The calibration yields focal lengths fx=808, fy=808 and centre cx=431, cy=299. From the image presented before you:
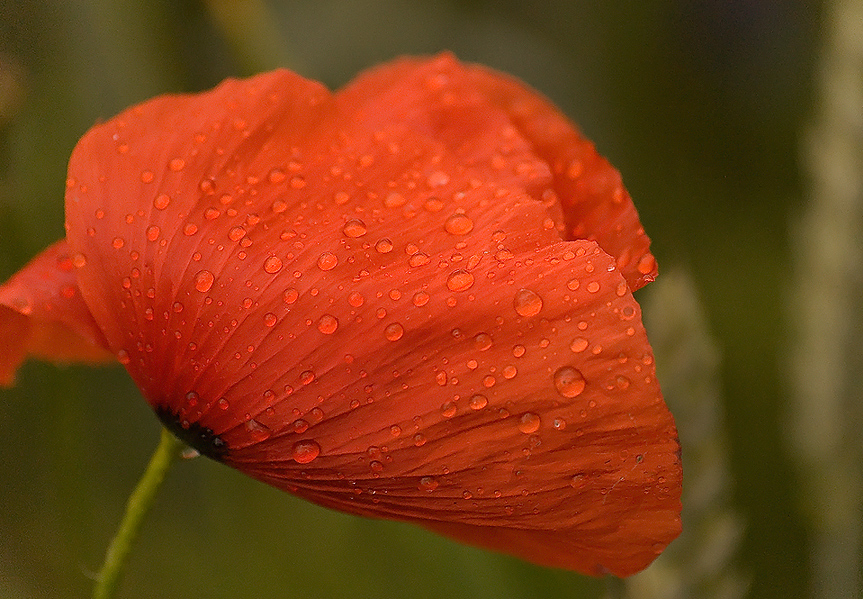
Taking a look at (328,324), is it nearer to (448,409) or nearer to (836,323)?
(448,409)

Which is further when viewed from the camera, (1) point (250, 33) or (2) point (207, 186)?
(1) point (250, 33)

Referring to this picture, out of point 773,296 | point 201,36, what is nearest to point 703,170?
point 773,296

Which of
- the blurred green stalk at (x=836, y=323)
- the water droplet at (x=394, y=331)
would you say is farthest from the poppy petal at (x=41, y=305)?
the blurred green stalk at (x=836, y=323)

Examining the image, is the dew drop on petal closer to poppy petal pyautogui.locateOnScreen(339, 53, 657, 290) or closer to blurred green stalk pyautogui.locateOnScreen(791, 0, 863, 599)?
poppy petal pyautogui.locateOnScreen(339, 53, 657, 290)

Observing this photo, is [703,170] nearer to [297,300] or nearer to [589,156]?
[589,156]

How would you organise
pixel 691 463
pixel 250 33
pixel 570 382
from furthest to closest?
pixel 250 33 → pixel 691 463 → pixel 570 382

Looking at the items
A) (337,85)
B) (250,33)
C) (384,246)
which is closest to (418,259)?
(384,246)
